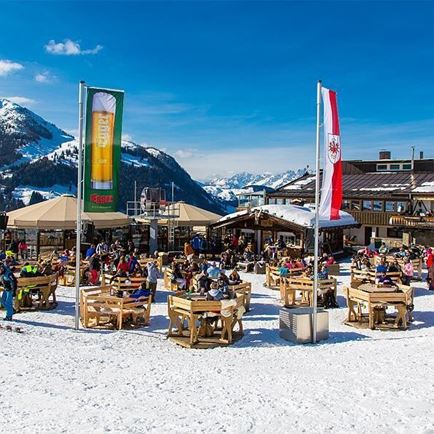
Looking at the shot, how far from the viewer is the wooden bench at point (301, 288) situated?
15.5 metres

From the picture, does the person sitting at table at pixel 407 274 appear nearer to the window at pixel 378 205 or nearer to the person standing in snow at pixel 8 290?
the person standing in snow at pixel 8 290

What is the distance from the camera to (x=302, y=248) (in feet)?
92.3

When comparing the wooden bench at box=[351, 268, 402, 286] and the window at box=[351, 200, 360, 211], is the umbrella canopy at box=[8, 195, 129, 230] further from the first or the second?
the window at box=[351, 200, 360, 211]

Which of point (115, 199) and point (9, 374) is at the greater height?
point (115, 199)

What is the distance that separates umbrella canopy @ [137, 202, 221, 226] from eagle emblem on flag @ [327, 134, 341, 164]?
18.8 meters

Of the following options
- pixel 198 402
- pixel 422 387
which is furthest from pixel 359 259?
pixel 198 402

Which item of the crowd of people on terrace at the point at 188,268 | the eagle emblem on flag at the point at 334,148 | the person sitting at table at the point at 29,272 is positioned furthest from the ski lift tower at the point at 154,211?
the eagle emblem on flag at the point at 334,148

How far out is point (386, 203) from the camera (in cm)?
Result: 4106

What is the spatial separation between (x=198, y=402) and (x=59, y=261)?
14201 mm

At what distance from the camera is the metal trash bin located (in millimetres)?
11477

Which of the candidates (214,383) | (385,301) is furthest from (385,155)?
(214,383)

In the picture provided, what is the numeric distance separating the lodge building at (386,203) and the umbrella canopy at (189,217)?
12373mm

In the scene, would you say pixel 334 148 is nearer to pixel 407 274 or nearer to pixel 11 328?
pixel 407 274

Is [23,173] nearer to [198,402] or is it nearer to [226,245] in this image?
[226,245]
